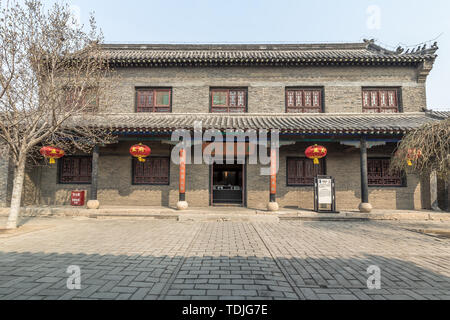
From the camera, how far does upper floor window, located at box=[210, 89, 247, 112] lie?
33.7 ft

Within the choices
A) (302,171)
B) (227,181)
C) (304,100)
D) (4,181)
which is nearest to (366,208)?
(302,171)

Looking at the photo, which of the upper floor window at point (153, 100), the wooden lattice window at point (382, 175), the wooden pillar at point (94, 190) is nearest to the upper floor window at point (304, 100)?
the wooden lattice window at point (382, 175)

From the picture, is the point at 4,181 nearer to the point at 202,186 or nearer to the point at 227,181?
the point at 202,186

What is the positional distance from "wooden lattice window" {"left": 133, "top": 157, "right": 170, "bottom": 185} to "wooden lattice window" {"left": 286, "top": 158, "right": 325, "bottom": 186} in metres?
5.48

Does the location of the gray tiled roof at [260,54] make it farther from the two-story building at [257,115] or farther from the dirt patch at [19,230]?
the dirt patch at [19,230]

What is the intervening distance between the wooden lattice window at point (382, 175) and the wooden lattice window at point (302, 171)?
2.08 meters

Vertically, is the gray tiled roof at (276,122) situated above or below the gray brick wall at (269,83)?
below

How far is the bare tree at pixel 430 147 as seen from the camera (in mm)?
5316

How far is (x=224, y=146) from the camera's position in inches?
332

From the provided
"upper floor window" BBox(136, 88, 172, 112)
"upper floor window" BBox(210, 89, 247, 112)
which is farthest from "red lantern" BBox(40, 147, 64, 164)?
"upper floor window" BBox(210, 89, 247, 112)

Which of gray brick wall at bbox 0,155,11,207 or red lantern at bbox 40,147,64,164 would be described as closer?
red lantern at bbox 40,147,64,164

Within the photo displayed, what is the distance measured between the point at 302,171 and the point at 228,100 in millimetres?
4857

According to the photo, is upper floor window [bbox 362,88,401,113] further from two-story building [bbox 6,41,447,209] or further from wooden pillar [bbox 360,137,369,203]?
wooden pillar [bbox 360,137,369,203]
